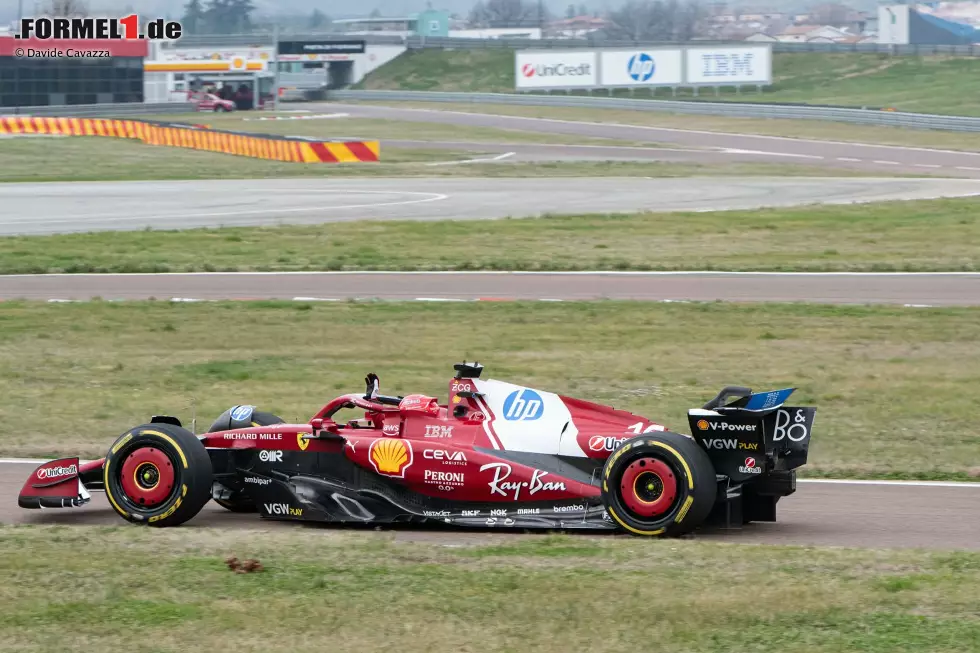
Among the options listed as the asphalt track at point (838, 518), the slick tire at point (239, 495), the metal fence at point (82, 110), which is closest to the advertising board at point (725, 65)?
the metal fence at point (82, 110)

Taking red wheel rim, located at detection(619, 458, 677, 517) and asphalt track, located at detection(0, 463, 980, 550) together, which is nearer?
red wheel rim, located at detection(619, 458, 677, 517)

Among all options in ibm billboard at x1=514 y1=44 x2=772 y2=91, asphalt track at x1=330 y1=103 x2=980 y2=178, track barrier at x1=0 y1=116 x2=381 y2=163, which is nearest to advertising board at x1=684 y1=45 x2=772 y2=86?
ibm billboard at x1=514 y1=44 x2=772 y2=91

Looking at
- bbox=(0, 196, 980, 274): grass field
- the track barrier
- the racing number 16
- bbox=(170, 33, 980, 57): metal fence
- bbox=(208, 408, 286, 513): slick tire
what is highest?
bbox=(170, 33, 980, 57): metal fence

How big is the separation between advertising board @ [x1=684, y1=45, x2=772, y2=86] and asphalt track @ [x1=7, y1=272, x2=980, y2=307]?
67047mm

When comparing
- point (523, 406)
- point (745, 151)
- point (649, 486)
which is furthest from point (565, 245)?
point (745, 151)

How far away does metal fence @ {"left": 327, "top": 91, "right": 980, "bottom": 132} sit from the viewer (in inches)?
2549

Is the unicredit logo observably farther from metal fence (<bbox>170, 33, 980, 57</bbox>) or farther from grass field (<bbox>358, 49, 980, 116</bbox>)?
metal fence (<bbox>170, 33, 980, 57</bbox>)

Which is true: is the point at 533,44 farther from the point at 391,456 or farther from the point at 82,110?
the point at 391,456

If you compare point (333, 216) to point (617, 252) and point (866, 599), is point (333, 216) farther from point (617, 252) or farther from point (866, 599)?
point (866, 599)

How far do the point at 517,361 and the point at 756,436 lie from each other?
25.0ft

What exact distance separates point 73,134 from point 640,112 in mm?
32841

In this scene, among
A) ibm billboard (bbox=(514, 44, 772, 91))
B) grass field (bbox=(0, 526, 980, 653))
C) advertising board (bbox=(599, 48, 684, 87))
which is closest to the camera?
grass field (bbox=(0, 526, 980, 653))

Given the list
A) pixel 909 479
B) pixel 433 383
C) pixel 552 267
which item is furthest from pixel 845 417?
pixel 552 267

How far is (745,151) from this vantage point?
5653 cm
